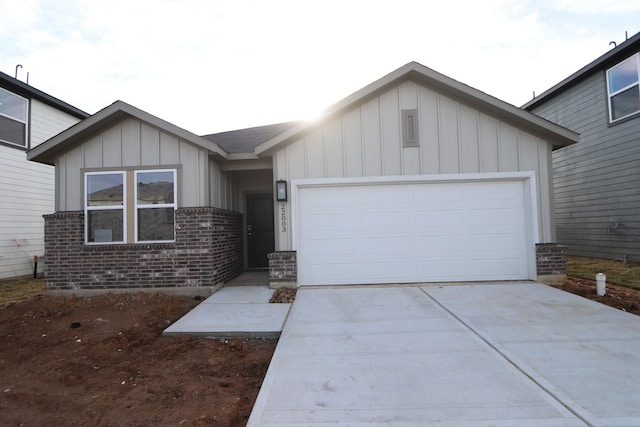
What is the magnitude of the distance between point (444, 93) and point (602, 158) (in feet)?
21.1

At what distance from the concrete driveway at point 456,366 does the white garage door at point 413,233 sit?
1.46m

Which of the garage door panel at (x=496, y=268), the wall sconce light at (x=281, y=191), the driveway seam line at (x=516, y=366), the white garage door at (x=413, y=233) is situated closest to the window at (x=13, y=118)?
the wall sconce light at (x=281, y=191)

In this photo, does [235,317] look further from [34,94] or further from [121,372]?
[34,94]

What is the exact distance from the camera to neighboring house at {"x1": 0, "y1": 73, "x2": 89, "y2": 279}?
30.7 ft

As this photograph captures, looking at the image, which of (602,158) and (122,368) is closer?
(122,368)

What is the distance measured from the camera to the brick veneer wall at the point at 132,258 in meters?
6.79

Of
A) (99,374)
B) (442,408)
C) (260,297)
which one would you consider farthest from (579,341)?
(99,374)

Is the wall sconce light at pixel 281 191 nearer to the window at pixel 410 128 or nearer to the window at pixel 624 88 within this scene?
the window at pixel 410 128

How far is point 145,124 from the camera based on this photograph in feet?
22.8

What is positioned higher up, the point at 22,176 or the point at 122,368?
the point at 22,176

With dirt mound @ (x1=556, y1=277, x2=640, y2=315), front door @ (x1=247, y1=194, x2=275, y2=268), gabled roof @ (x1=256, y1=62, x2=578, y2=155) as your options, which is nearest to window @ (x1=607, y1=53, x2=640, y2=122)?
gabled roof @ (x1=256, y1=62, x2=578, y2=155)

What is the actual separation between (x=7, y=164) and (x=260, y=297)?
864 cm

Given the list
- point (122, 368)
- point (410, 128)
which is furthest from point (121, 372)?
point (410, 128)

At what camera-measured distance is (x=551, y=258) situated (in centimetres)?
673
